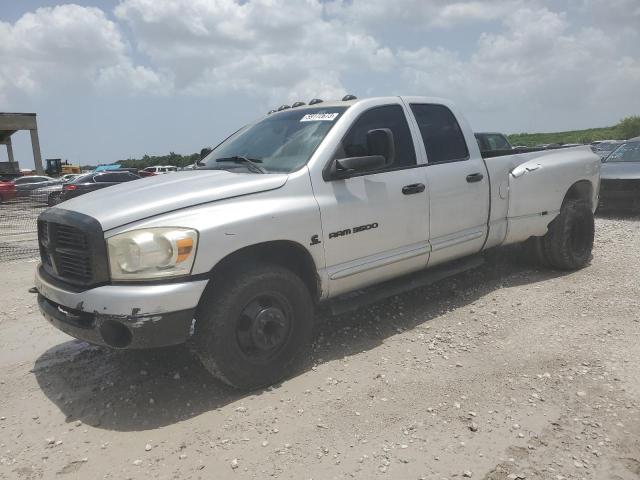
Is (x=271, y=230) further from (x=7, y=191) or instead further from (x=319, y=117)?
(x=7, y=191)

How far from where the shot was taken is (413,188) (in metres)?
4.30

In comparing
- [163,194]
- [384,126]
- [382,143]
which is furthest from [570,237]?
[163,194]

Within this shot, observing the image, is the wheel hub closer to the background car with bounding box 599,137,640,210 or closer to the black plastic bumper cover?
the black plastic bumper cover

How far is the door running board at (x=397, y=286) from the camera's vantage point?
4.07 m

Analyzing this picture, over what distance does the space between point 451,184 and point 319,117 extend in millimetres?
1333

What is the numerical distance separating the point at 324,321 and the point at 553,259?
2.83 meters

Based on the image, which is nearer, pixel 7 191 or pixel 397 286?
pixel 397 286

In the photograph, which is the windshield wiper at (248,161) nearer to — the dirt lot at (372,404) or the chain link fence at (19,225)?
the dirt lot at (372,404)

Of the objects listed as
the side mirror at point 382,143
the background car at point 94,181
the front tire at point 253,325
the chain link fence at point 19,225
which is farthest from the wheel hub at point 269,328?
the background car at point 94,181

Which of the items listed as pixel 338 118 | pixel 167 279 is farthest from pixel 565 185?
pixel 167 279

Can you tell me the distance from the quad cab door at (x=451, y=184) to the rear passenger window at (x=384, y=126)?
156mm

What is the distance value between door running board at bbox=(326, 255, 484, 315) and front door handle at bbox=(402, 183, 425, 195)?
0.81 meters

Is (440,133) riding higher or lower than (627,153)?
higher

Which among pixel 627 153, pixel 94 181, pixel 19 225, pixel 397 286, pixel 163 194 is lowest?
pixel 19 225
